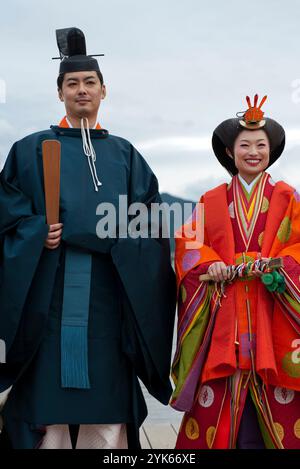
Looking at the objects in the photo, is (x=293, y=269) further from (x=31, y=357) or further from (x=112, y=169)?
(x=31, y=357)

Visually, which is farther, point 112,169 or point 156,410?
point 156,410

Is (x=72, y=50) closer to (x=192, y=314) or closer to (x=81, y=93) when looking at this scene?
(x=81, y=93)

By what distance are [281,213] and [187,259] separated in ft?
1.51

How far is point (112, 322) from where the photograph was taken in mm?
3381

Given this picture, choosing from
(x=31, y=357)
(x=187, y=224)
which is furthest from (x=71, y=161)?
(x=31, y=357)

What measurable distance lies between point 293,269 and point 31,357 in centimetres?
115

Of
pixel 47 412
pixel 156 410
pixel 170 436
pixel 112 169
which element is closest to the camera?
pixel 47 412

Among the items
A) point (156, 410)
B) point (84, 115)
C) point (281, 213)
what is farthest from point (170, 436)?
point (84, 115)

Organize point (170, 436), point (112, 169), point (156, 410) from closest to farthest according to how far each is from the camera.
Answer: point (112, 169) < point (170, 436) < point (156, 410)

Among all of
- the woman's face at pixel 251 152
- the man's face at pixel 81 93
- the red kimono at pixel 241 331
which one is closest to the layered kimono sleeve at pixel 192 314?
the red kimono at pixel 241 331

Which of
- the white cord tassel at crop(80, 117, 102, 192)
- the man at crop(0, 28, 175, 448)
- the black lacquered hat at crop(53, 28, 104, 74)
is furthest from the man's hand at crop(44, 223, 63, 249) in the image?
the black lacquered hat at crop(53, 28, 104, 74)

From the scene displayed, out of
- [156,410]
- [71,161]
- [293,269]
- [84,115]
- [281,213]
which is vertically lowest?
[156,410]

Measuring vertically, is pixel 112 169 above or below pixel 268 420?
above

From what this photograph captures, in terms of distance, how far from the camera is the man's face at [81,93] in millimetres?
3520
